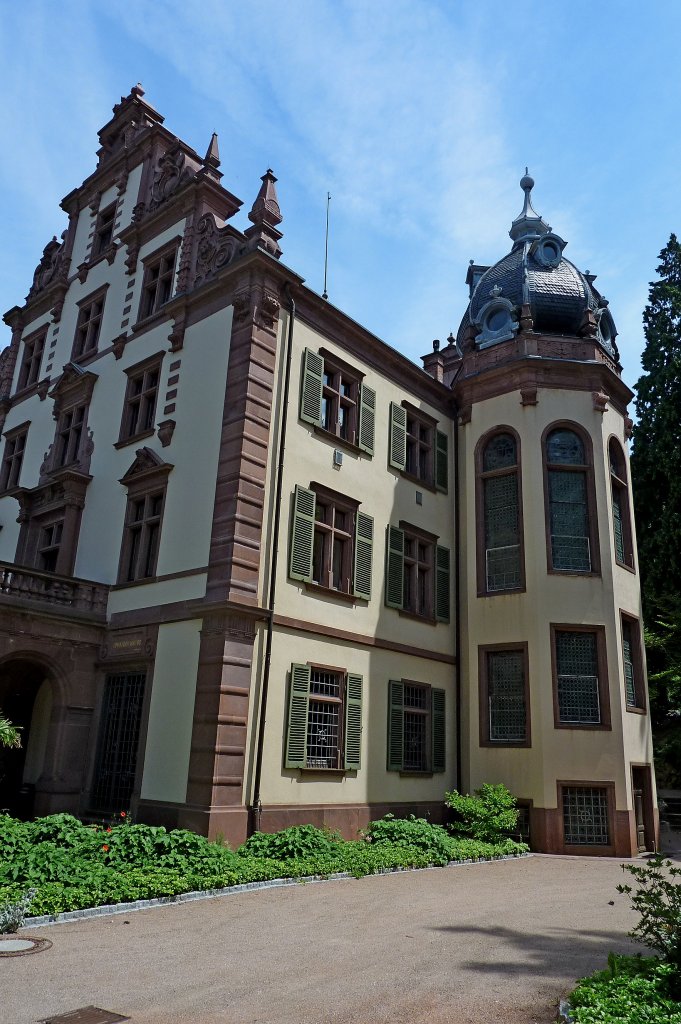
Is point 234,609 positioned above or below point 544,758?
above

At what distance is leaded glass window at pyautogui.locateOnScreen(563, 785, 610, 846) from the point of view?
1897cm

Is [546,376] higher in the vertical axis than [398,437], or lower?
higher

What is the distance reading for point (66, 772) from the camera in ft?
57.3

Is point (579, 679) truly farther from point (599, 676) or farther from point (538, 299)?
point (538, 299)

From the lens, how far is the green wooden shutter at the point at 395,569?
20125mm

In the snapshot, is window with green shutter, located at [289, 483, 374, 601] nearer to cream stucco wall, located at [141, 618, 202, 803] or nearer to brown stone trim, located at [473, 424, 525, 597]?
cream stucco wall, located at [141, 618, 202, 803]

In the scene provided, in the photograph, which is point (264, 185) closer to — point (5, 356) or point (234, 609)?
point (234, 609)

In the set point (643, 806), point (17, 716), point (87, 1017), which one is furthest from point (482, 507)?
point (87, 1017)

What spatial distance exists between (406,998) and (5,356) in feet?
86.0

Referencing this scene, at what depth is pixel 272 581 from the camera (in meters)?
16.7

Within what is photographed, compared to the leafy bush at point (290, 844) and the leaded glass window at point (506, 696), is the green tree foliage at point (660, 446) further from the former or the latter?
the leafy bush at point (290, 844)

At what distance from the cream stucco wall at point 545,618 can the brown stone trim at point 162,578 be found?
8.49m

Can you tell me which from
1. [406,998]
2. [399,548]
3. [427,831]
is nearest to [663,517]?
[399,548]

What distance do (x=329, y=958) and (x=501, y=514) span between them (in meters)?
15.3
